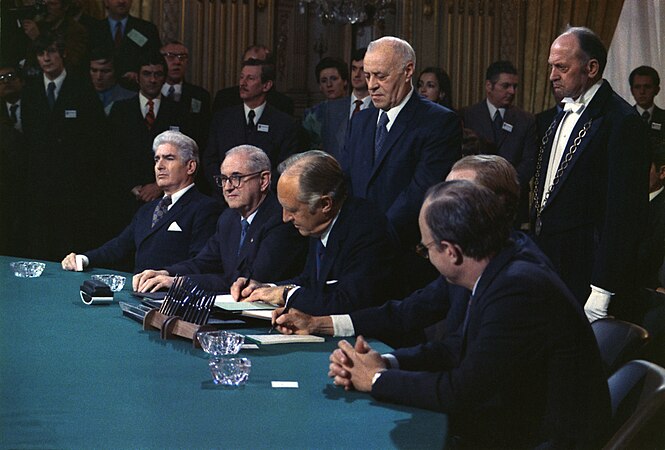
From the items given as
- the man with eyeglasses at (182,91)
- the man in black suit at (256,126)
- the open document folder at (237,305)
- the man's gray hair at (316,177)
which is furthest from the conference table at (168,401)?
the man with eyeglasses at (182,91)

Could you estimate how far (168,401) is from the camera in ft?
7.75

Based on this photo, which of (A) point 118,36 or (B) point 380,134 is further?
(A) point 118,36

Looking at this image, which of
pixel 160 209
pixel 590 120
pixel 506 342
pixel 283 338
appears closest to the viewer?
pixel 506 342

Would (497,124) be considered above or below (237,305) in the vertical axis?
above

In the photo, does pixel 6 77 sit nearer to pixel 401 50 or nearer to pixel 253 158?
pixel 253 158

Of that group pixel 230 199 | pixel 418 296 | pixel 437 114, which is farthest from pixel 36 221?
pixel 418 296

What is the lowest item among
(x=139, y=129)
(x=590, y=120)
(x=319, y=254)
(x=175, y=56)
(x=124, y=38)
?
(x=319, y=254)

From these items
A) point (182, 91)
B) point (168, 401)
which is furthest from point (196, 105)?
point (168, 401)

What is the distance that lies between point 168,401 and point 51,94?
4.37 m

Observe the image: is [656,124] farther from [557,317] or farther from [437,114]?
[557,317]

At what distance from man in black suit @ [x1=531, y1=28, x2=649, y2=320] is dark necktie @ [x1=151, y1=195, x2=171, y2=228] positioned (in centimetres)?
193

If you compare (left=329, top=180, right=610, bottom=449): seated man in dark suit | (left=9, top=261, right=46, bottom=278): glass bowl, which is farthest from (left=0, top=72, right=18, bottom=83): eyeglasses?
(left=329, top=180, right=610, bottom=449): seated man in dark suit

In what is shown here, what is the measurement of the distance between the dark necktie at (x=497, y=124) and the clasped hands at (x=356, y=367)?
4.70m

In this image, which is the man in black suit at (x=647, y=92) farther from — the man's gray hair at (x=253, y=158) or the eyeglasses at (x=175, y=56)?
the man's gray hair at (x=253, y=158)
